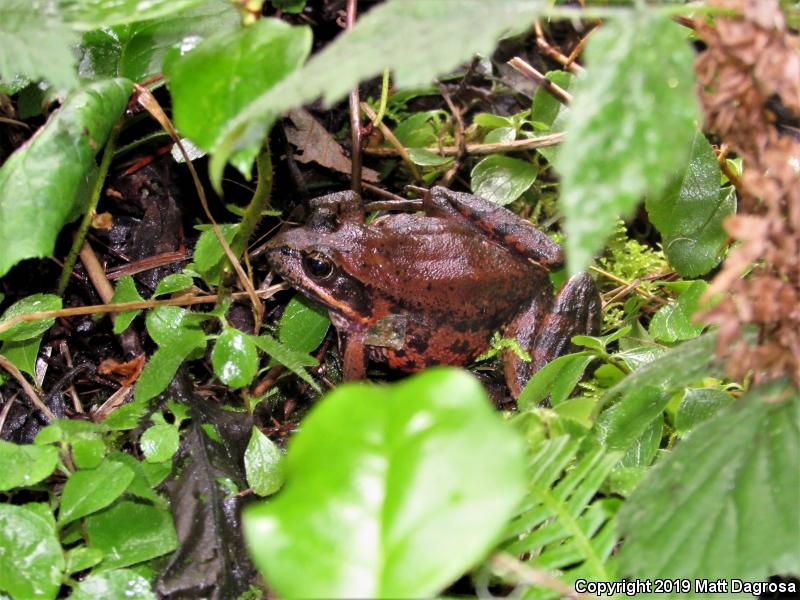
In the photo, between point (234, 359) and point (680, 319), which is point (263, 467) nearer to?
point (234, 359)

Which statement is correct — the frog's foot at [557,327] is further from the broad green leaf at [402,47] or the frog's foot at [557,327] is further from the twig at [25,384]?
the broad green leaf at [402,47]

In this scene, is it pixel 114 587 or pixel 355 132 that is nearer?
pixel 114 587

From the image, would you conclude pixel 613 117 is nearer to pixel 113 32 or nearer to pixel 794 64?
pixel 794 64

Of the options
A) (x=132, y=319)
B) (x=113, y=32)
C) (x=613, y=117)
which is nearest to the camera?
(x=613, y=117)

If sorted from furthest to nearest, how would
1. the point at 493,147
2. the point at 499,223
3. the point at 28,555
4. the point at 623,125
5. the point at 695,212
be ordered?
the point at 493,147, the point at 499,223, the point at 695,212, the point at 28,555, the point at 623,125

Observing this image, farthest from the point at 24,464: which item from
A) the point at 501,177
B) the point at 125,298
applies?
the point at 501,177

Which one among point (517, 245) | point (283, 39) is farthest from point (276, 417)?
point (283, 39)
